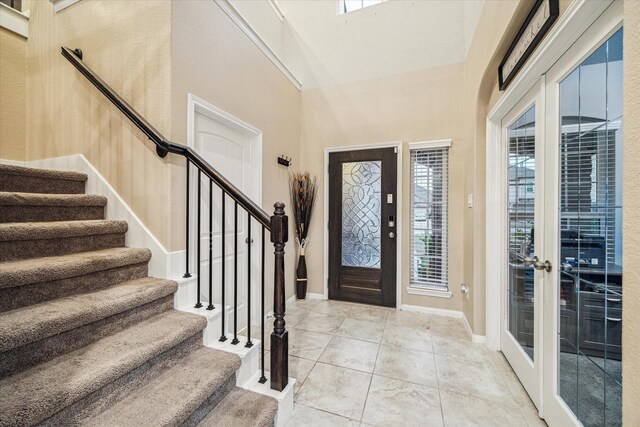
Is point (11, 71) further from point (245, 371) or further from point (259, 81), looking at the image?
point (245, 371)

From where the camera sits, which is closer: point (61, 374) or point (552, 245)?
point (61, 374)

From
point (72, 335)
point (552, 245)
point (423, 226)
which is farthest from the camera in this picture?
point (423, 226)

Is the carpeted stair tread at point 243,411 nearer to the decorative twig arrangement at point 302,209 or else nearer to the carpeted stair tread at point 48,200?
the carpeted stair tread at point 48,200

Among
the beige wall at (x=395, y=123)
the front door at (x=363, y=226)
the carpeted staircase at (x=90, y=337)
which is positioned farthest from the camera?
the front door at (x=363, y=226)

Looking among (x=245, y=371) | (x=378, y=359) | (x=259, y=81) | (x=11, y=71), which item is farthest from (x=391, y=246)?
(x=11, y=71)

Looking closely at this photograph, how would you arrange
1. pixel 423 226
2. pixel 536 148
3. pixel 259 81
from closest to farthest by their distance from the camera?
pixel 536 148
pixel 259 81
pixel 423 226

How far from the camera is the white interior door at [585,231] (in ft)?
3.40

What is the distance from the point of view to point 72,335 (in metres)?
1.17

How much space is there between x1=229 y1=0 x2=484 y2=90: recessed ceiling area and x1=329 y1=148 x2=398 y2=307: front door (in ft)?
3.78

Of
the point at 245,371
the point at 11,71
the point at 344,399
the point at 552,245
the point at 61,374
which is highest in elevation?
the point at 11,71

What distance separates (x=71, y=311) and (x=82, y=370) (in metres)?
0.30

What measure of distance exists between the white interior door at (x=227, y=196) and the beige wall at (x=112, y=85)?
1.01 feet

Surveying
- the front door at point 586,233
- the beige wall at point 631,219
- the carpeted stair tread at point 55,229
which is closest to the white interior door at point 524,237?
the front door at point 586,233

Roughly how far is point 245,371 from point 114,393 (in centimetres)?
62
